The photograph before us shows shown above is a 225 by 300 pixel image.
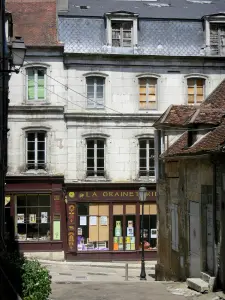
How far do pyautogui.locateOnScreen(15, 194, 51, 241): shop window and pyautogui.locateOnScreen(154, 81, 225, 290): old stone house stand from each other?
25.5 ft

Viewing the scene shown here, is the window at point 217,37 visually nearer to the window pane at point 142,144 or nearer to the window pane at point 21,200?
the window pane at point 142,144

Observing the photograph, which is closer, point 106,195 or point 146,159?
point 106,195

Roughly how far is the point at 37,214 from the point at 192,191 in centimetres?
1264

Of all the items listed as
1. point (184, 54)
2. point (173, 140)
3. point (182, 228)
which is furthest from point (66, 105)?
point (182, 228)

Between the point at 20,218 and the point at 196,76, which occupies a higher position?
the point at 196,76

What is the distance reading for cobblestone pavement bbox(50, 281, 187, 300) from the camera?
14.9 metres

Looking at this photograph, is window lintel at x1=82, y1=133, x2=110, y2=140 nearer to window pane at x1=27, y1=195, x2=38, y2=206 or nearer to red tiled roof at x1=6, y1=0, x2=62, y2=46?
window pane at x1=27, y1=195, x2=38, y2=206

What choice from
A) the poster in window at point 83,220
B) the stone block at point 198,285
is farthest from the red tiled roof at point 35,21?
the stone block at point 198,285

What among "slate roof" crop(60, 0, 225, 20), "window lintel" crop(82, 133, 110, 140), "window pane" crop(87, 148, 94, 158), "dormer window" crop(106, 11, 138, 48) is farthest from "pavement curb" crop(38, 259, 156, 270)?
"slate roof" crop(60, 0, 225, 20)

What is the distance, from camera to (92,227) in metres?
29.1

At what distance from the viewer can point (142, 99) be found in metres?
29.6

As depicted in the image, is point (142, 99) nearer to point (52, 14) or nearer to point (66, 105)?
point (66, 105)

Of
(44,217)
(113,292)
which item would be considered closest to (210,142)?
(113,292)

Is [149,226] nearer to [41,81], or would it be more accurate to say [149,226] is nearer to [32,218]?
[32,218]
